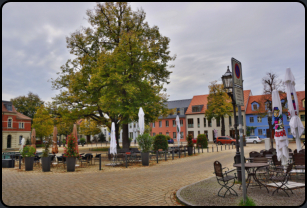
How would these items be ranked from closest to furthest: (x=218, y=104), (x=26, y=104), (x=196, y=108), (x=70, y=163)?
(x=70, y=163) → (x=218, y=104) → (x=196, y=108) → (x=26, y=104)

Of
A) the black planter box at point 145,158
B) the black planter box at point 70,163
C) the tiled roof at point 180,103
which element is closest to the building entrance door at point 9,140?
the tiled roof at point 180,103

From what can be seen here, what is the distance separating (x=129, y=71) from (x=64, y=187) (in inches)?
589

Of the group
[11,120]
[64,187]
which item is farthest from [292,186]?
[11,120]

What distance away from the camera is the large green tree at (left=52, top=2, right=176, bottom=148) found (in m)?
21.4

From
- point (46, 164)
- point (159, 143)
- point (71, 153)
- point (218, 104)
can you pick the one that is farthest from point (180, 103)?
point (46, 164)

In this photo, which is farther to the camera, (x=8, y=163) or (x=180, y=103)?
(x=180, y=103)

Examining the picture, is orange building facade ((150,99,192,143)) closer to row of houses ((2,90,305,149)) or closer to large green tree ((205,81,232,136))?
row of houses ((2,90,305,149))

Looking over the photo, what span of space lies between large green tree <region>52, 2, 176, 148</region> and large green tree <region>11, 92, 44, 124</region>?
127 feet

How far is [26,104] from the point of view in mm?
60406

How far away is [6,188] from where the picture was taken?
8445mm

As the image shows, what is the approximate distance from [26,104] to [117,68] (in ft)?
165

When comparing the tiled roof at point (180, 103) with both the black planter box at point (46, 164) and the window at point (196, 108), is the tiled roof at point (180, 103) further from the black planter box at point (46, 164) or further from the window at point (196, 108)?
the black planter box at point (46, 164)

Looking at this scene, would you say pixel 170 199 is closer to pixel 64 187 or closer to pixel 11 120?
pixel 64 187

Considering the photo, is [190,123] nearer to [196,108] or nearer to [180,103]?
[196,108]
